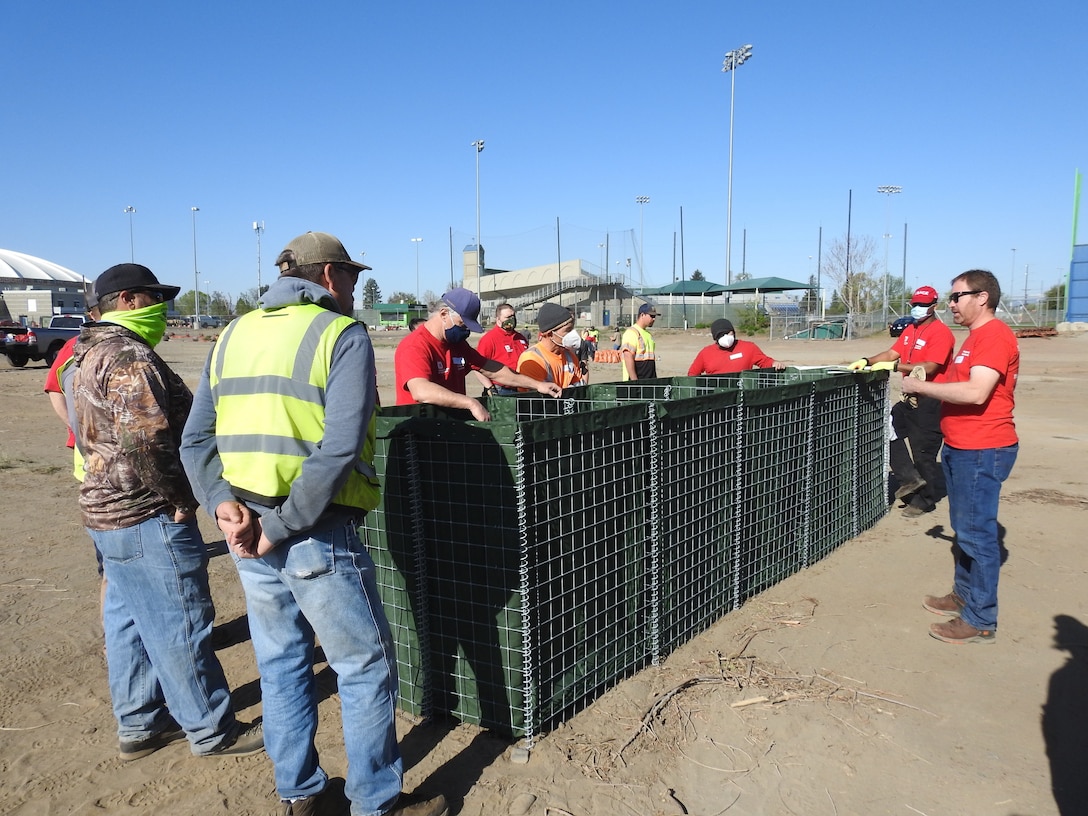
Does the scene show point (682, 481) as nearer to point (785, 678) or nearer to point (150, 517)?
point (785, 678)

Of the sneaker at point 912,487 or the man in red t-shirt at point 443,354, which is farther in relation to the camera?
the sneaker at point 912,487

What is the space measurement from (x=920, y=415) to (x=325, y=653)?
621 centimetres

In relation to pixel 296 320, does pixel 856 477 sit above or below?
below

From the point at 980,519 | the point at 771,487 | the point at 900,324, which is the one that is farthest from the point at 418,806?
the point at 900,324

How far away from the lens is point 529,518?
3.05 meters

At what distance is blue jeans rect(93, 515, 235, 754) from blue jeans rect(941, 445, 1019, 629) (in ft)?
12.5

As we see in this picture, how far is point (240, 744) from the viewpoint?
318 centimetres

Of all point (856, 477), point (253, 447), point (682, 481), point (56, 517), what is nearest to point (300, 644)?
point (253, 447)

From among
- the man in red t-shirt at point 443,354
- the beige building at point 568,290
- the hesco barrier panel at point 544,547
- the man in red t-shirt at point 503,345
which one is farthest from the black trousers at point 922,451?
the beige building at point 568,290

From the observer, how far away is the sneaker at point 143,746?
3.14m

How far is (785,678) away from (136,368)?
10.6ft

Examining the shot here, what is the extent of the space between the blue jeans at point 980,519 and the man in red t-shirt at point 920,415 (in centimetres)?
235

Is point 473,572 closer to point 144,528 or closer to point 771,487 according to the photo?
point 144,528

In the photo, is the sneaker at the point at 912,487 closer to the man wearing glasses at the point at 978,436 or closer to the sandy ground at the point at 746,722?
the sandy ground at the point at 746,722
